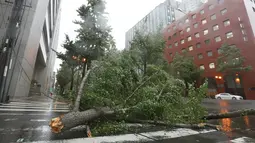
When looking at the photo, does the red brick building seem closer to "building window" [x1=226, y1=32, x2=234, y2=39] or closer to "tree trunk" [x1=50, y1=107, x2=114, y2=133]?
"building window" [x1=226, y1=32, x2=234, y2=39]

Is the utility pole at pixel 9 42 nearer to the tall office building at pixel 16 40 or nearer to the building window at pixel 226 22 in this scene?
the tall office building at pixel 16 40

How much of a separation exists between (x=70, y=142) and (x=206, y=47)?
34395mm

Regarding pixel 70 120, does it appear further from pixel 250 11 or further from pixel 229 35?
pixel 250 11

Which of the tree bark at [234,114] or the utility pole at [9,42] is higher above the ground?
the utility pole at [9,42]

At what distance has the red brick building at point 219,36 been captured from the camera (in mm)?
23578

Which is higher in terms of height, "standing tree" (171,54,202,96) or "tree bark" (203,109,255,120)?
"standing tree" (171,54,202,96)

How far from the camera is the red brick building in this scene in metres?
23.6

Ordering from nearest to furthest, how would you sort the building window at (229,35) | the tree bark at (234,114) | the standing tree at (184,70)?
1. the tree bark at (234,114)
2. the building window at (229,35)
3. the standing tree at (184,70)

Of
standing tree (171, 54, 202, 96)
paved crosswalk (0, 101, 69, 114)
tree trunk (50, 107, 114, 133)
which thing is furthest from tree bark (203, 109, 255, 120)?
standing tree (171, 54, 202, 96)

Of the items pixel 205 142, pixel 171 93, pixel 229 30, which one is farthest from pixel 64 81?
pixel 229 30

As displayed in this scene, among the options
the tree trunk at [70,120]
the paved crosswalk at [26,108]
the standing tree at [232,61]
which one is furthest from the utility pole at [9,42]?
the standing tree at [232,61]

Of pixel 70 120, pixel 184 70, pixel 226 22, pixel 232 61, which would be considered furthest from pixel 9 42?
pixel 226 22

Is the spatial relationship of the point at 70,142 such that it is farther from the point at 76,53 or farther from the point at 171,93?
the point at 76,53

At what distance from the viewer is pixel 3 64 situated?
774 cm
